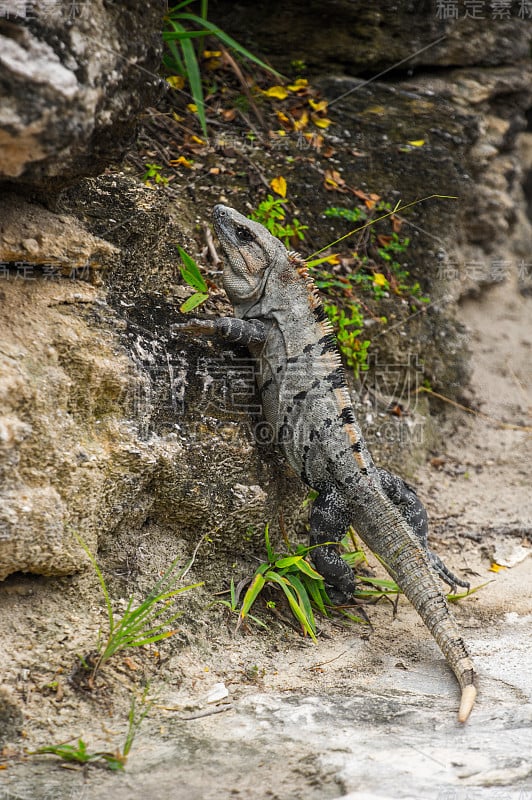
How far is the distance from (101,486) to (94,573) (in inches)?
17.4

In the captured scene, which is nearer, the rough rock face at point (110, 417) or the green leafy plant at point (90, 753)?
the green leafy plant at point (90, 753)

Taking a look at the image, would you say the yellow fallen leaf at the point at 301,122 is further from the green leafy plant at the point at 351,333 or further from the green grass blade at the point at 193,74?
the green leafy plant at the point at 351,333

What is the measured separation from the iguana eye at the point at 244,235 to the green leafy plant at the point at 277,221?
2.36ft

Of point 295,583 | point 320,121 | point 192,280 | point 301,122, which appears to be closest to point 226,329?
point 192,280

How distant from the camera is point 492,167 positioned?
27.1 ft

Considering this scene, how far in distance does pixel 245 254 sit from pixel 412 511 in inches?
77.9

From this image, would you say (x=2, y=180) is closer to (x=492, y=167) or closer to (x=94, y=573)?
(x=94, y=573)

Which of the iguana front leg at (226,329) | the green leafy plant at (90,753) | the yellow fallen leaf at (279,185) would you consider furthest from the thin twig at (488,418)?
the green leafy plant at (90,753)

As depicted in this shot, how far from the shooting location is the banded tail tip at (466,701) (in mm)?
3553

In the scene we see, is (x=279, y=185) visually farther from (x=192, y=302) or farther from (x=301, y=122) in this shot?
(x=192, y=302)

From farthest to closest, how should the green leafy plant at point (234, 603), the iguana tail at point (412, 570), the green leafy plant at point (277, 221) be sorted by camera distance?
the green leafy plant at point (277, 221), the green leafy plant at point (234, 603), the iguana tail at point (412, 570)

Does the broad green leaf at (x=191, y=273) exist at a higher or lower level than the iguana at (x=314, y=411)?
higher

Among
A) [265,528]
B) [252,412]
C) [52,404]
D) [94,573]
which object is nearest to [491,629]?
[265,528]

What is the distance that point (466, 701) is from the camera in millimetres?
3666
